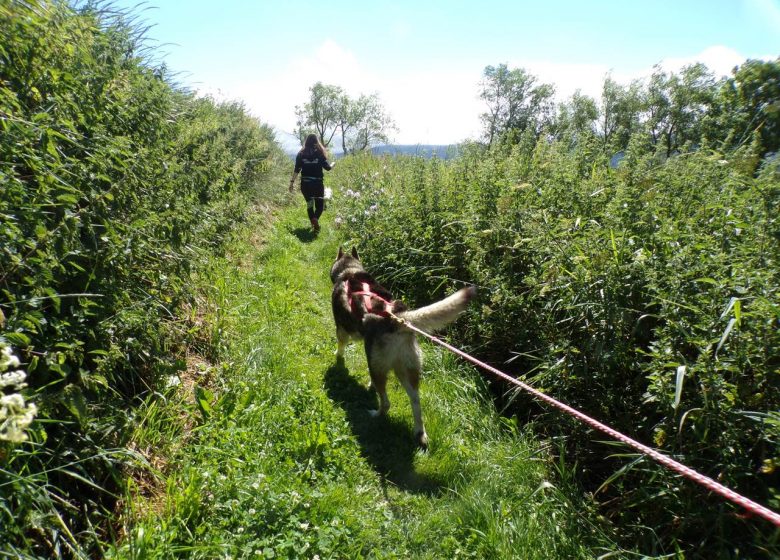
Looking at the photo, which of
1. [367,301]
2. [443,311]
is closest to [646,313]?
[443,311]

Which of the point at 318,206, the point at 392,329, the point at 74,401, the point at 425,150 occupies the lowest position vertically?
the point at 392,329

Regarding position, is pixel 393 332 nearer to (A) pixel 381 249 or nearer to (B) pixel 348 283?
(B) pixel 348 283

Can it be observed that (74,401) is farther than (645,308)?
No

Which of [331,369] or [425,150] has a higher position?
[425,150]

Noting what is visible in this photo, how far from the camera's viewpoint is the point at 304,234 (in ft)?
29.8

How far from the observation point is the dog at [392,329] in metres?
3.04

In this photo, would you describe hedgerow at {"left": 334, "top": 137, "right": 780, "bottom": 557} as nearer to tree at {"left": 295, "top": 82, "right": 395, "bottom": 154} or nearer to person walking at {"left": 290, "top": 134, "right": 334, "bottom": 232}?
person walking at {"left": 290, "top": 134, "right": 334, "bottom": 232}

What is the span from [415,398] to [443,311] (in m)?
0.87

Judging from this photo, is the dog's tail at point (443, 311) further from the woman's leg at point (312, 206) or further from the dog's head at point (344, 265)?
the woman's leg at point (312, 206)

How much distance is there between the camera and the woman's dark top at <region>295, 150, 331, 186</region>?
933 cm

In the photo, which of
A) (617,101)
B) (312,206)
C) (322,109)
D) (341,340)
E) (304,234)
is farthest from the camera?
(322,109)

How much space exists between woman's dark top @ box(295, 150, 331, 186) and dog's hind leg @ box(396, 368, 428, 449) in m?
6.94

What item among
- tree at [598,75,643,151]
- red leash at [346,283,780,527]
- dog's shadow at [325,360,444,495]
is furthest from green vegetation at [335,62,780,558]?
tree at [598,75,643,151]

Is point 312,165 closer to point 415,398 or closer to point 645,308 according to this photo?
point 415,398
